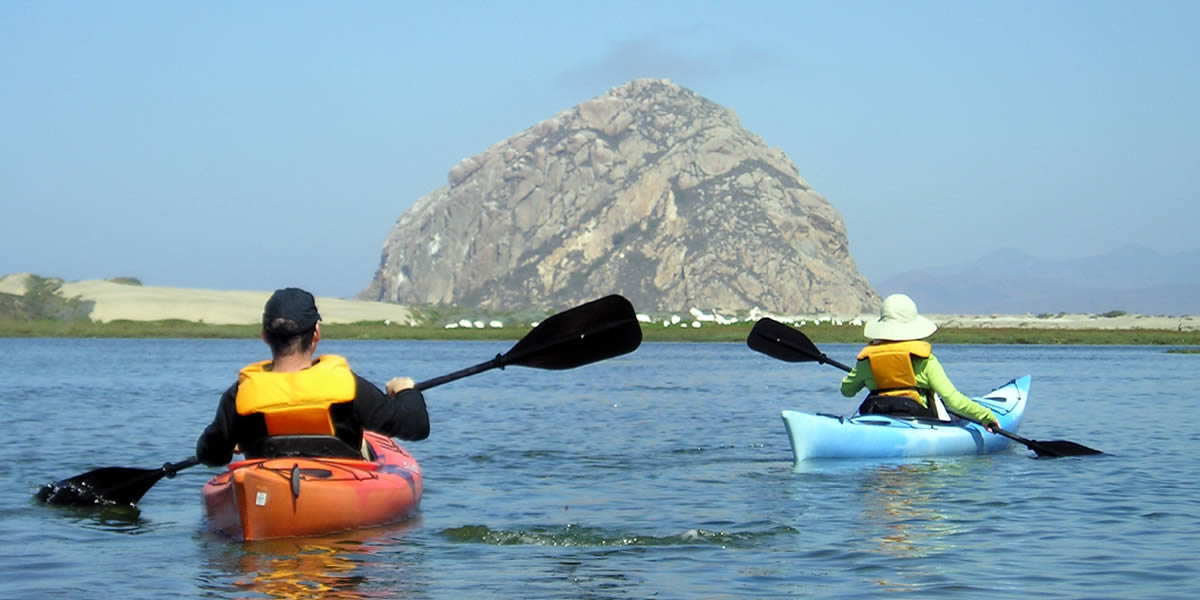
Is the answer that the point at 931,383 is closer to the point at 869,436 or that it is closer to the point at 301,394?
the point at 869,436

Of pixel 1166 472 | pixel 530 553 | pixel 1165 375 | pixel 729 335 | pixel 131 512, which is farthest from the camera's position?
pixel 729 335

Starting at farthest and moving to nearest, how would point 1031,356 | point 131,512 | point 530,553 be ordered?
point 1031,356
point 131,512
point 530,553

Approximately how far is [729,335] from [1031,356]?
23.1m

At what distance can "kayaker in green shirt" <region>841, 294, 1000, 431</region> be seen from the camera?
14.5 metres

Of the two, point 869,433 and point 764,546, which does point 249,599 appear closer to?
point 764,546

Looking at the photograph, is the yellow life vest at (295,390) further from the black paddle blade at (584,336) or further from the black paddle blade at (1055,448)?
the black paddle blade at (1055,448)

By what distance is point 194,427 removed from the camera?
805 inches

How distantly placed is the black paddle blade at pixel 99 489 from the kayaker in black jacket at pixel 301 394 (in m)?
3.22

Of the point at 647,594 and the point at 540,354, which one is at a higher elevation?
the point at 540,354

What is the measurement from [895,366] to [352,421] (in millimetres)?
7041

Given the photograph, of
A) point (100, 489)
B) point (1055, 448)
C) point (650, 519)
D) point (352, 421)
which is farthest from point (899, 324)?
point (100, 489)

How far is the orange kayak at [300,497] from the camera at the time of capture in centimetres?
929

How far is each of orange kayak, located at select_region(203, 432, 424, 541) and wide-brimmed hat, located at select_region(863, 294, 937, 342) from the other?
578 cm

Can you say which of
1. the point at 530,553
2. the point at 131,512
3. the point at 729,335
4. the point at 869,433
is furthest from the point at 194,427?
the point at 729,335
